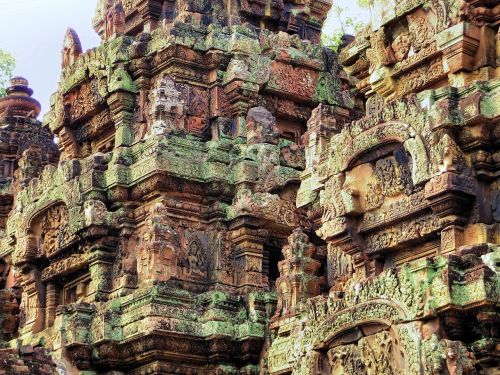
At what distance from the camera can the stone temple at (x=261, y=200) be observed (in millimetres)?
15711

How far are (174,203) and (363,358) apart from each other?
6.42m

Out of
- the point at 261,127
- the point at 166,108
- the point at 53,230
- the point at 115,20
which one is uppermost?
the point at 115,20

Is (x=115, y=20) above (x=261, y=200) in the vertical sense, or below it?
above

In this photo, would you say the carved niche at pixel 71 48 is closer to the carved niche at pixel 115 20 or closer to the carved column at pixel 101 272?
the carved niche at pixel 115 20

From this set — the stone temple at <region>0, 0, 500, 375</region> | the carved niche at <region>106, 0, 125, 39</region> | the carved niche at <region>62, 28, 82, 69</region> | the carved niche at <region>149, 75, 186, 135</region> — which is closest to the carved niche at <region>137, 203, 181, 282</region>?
the stone temple at <region>0, 0, 500, 375</region>

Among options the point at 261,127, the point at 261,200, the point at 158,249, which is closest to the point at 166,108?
the point at 261,127

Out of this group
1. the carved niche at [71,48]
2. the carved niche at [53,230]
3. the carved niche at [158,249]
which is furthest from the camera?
the carved niche at [71,48]

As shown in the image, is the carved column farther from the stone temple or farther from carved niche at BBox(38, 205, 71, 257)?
carved niche at BBox(38, 205, 71, 257)

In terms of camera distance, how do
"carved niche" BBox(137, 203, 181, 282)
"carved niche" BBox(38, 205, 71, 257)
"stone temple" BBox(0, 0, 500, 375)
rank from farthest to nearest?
"carved niche" BBox(38, 205, 71, 257)
"carved niche" BBox(137, 203, 181, 282)
"stone temple" BBox(0, 0, 500, 375)

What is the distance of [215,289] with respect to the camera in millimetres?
20750

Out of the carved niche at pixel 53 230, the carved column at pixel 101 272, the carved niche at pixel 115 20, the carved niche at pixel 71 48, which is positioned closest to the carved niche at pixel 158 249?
the carved column at pixel 101 272

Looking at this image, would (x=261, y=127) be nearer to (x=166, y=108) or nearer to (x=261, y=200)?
(x=261, y=200)

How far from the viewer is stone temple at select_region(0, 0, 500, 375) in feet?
51.5

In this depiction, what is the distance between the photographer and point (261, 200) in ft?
69.5
